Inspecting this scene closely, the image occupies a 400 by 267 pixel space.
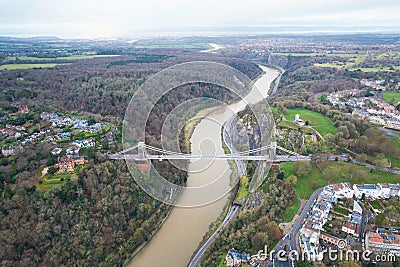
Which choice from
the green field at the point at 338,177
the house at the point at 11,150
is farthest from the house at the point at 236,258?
the house at the point at 11,150

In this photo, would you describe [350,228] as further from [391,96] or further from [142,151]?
[391,96]

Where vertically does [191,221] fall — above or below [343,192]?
below

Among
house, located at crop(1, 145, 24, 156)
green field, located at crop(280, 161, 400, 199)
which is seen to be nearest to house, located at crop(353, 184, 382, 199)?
green field, located at crop(280, 161, 400, 199)

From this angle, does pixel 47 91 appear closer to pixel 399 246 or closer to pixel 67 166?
pixel 67 166

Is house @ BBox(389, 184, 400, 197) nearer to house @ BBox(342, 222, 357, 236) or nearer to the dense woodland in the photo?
house @ BBox(342, 222, 357, 236)

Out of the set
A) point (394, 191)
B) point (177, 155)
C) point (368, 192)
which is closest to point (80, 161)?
point (177, 155)

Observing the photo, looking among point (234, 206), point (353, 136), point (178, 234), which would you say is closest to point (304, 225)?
point (234, 206)
